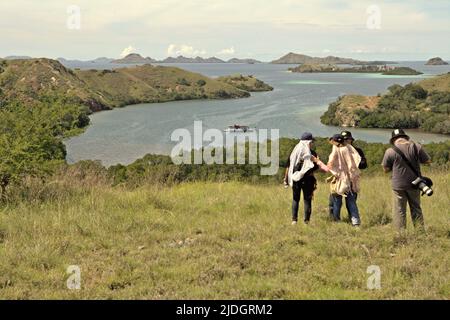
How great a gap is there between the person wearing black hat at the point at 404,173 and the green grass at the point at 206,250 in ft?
0.97

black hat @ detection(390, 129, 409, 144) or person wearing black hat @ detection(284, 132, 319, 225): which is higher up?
black hat @ detection(390, 129, 409, 144)

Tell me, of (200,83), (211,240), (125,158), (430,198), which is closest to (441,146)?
(125,158)

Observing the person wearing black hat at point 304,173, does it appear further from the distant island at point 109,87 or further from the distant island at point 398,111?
the distant island at point 109,87

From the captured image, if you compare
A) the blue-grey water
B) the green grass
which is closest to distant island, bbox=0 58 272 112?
the blue-grey water

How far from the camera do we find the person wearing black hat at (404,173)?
716 centimetres

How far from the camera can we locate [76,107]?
10852 millimetres

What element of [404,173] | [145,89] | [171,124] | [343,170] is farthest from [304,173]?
[145,89]

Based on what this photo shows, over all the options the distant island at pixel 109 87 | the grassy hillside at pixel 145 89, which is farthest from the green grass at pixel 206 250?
the grassy hillside at pixel 145 89

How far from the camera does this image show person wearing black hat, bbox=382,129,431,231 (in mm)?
7156

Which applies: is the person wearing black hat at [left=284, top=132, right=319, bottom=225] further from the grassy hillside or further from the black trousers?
the grassy hillside

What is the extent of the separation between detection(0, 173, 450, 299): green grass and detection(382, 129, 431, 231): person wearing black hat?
0.97ft
